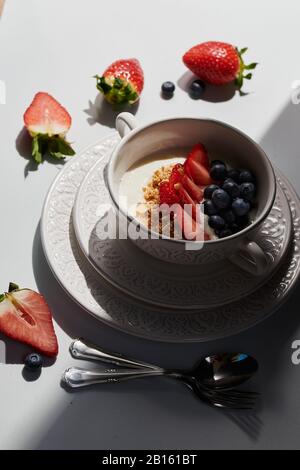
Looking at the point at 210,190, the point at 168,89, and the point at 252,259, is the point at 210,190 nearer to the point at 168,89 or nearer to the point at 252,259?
the point at 252,259

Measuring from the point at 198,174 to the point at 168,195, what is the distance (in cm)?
7

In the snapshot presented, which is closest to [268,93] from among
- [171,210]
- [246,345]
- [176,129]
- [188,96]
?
[188,96]

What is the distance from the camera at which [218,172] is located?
1.04 meters

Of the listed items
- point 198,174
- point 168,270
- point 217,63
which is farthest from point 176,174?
point 217,63

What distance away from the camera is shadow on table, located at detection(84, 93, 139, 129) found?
126cm

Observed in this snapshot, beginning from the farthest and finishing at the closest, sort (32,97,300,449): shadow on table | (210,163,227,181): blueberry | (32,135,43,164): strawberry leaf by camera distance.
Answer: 1. (32,135,43,164): strawberry leaf
2. (210,163,227,181): blueberry
3. (32,97,300,449): shadow on table

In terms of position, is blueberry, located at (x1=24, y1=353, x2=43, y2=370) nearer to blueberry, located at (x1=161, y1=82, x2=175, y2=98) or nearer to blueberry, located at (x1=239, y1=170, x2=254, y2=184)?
blueberry, located at (x1=239, y1=170, x2=254, y2=184)

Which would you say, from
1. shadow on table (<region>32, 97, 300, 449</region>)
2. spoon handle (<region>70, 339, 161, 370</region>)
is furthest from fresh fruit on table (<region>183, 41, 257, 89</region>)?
spoon handle (<region>70, 339, 161, 370</region>)

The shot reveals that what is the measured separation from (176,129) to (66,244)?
243 mm

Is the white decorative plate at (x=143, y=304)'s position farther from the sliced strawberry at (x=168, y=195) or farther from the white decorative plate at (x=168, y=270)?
the sliced strawberry at (x=168, y=195)

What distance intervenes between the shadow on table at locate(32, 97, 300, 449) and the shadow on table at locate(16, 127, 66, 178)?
25 centimetres

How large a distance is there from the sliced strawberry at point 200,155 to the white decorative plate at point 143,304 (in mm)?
172
